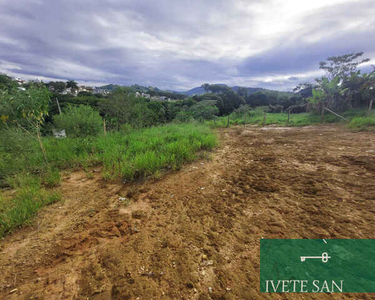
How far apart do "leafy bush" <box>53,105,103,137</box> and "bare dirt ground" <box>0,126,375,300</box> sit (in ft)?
13.2

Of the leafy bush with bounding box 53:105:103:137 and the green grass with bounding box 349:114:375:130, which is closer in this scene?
the leafy bush with bounding box 53:105:103:137

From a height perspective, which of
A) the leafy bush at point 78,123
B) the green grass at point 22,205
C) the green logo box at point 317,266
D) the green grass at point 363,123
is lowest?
the green grass at point 22,205

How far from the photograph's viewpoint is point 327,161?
365cm

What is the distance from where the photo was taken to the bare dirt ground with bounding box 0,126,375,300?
131 cm

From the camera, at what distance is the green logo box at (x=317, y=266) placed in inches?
49.0

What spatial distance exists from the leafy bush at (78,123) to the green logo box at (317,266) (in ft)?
24.4

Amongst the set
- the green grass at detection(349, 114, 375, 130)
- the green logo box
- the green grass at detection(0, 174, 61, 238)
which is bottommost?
the green grass at detection(0, 174, 61, 238)

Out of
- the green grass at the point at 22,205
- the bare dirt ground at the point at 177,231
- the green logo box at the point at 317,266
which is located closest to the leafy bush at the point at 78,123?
the green grass at the point at 22,205

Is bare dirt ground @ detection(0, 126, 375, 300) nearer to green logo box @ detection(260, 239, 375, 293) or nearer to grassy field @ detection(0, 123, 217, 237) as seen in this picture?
green logo box @ detection(260, 239, 375, 293)

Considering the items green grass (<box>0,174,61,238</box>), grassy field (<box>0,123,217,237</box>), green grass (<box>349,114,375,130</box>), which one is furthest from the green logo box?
green grass (<box>349,114,375,130</box>)

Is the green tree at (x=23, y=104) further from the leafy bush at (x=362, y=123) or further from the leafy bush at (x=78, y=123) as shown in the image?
the leafy bush at (x=362, y=123)

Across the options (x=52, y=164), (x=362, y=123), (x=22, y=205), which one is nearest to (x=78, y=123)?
(x=52, y=164)

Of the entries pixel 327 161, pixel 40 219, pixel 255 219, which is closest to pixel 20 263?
pixel 40 219

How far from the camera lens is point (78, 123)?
643 cm
